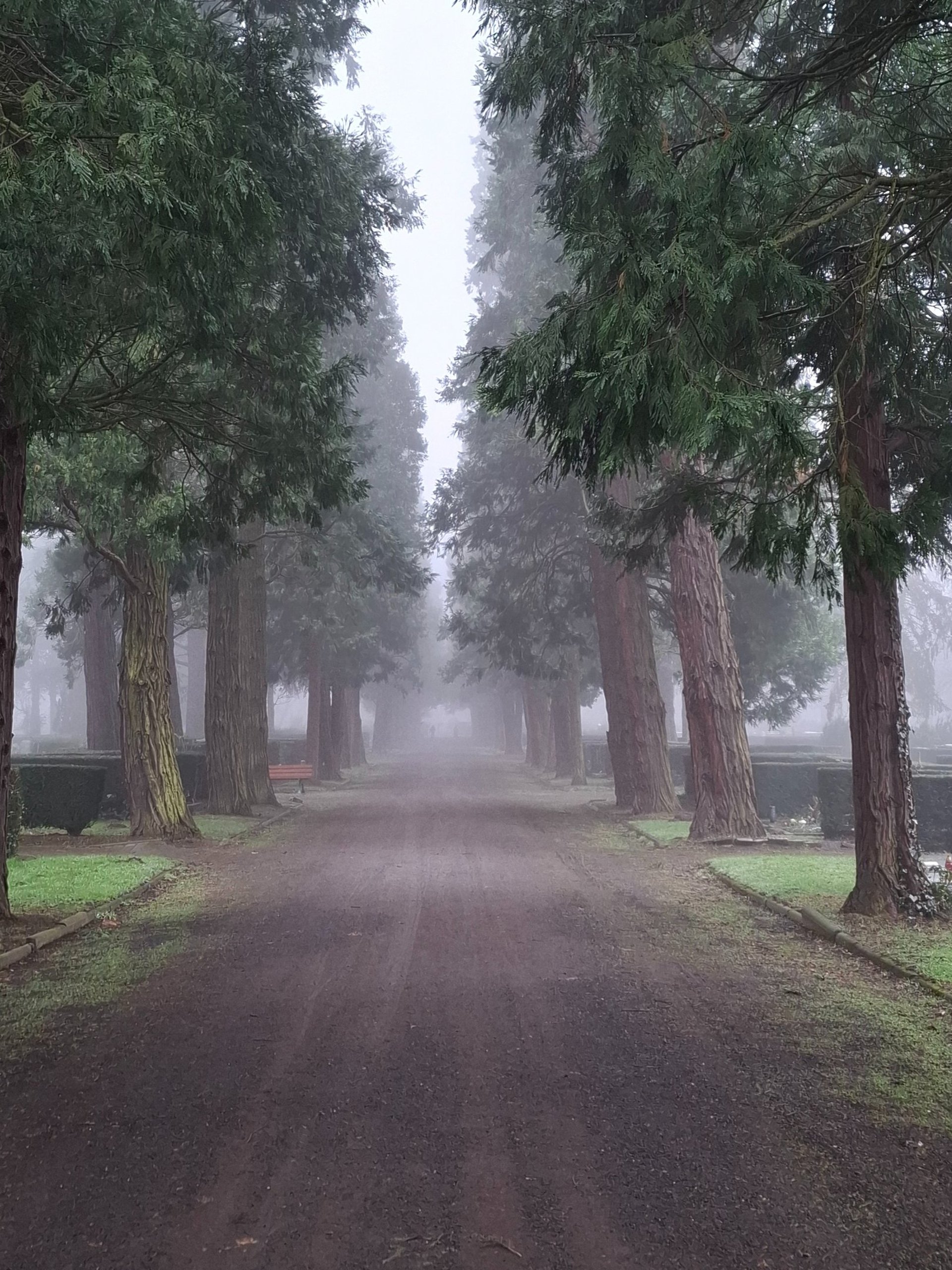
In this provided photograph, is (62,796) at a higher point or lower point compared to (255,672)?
lower

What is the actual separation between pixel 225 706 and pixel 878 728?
1307 centimetres

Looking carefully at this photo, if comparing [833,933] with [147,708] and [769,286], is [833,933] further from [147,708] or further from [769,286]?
[147,708]

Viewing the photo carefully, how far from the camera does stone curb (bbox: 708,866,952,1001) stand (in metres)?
7.13

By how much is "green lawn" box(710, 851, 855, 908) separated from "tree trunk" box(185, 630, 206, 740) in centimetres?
3168

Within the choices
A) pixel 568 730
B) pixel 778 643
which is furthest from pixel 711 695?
pixel 568 730

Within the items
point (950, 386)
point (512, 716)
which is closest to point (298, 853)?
point (950, 386)

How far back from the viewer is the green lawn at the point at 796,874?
10727 mm

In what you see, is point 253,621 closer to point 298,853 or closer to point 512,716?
point 298,853

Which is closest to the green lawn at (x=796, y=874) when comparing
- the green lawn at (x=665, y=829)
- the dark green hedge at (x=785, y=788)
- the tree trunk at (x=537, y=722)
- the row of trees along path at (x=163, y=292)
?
the green lawn at (x=665, y=829)

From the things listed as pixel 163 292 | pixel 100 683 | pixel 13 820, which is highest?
pixel 163 292

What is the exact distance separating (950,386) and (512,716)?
152 feet

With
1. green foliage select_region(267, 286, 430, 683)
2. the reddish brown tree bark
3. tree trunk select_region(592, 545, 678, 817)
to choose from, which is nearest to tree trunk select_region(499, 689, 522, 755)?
green foliage select_region(267, 286, 430, 683)

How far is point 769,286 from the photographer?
6.61m

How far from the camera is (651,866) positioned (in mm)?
13430
